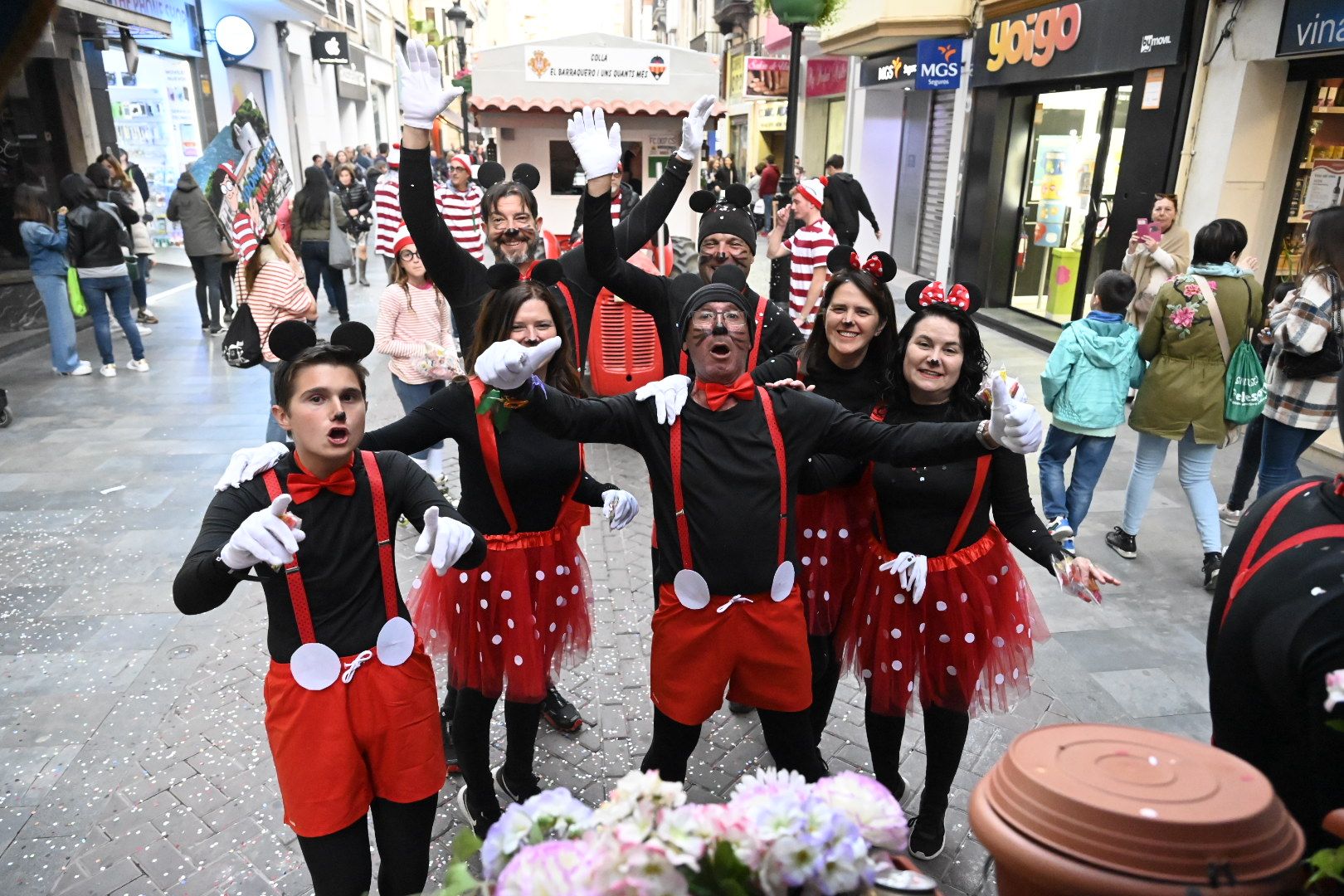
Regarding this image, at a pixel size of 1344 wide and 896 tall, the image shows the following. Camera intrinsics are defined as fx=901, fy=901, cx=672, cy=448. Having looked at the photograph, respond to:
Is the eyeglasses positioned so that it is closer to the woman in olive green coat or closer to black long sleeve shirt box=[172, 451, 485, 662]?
black long sleeve shirt box=[172, 451, 485, 662]

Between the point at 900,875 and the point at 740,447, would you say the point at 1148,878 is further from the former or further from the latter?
the point at 740,447

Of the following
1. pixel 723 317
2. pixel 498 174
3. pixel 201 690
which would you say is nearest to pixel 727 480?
pixel 723 317

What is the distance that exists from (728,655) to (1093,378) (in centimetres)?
340

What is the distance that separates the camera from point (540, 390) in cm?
259

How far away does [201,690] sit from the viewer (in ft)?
13.2

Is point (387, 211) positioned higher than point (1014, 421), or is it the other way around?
point (387, 211)

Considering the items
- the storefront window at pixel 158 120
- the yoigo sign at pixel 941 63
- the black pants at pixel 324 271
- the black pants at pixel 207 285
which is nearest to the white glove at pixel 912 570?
the black pants at pixel 324 271

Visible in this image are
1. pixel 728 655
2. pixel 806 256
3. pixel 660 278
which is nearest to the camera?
pixel 728 655

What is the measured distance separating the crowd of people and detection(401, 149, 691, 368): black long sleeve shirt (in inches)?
0.7

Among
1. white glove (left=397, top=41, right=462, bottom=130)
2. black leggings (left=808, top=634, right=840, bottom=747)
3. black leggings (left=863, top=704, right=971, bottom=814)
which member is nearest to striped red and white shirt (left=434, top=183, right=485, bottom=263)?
white glove (left=397, top=41, right=462, bottom=130)

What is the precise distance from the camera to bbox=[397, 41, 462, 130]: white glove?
12.0ft

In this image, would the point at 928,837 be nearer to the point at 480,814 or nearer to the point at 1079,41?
the point at 480,814

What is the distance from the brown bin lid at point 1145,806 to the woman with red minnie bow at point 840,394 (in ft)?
6.58

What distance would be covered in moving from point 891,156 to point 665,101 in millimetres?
5992
